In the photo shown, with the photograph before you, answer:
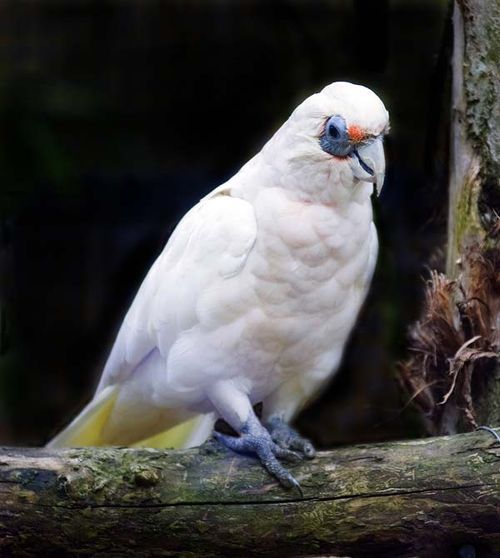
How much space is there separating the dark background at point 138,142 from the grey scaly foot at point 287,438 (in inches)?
40.6

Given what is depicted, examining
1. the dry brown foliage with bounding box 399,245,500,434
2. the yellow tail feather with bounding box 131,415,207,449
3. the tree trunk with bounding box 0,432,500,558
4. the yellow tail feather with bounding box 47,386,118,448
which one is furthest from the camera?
the yellow tail feather with bounding box 131,415,207,449

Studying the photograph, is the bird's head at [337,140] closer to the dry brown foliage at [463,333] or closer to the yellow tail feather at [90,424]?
the dry brown foliage at [463,333]

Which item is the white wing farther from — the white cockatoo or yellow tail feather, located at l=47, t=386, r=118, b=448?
yellow tail feather, located at l=47, t=386, r=118, b=448

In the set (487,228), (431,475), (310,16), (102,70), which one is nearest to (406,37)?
(310,16)

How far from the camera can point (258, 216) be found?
7.09 feet

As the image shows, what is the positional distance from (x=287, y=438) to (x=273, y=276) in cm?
38

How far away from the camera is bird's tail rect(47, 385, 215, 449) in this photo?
2.51 meters

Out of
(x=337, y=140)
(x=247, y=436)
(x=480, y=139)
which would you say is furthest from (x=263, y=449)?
(x=480, y=139)

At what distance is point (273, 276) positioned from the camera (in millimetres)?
2139

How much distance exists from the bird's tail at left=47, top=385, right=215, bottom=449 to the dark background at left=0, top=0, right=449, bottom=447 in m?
0.85

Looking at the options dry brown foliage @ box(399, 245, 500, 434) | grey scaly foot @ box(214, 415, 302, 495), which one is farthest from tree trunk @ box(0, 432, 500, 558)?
dry brown foliage @ box(399, 245, 500, 434)

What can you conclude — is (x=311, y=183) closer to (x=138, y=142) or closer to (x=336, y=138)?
A: (x=336, y=138)

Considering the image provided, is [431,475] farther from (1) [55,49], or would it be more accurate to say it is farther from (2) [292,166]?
(1) [55,49]

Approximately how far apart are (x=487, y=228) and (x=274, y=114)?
134 cm
